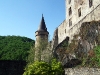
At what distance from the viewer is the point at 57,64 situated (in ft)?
71.6

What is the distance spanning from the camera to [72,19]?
3653 cm

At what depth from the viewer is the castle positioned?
30.1 m

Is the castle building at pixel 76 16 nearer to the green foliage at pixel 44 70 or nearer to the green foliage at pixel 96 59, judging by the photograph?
the green foliage at pixel 96 59

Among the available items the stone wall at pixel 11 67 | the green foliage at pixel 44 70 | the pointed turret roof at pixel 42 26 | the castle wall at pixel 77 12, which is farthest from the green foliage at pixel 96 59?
the pointed turret roof at pixel 42 26

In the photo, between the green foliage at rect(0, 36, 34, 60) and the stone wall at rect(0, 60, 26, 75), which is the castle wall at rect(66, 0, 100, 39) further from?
the green foliage at rect(0, 36, 34, 60)

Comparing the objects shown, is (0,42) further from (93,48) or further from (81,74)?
(81,74)

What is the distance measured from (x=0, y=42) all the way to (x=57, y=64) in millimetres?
43416

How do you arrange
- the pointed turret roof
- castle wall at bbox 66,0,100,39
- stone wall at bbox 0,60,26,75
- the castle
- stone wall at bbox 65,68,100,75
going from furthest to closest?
the pointed turret roof < stone wall at bbox 0,60,26,75 < the castle < castle wall at bbox 66,0,100,39 < stone wall at bbox 65,68,100,75

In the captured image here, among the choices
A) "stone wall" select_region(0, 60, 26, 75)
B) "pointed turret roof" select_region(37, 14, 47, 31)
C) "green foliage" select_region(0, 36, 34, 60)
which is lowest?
"stone wall" select_region(0, 60, 26, 75)

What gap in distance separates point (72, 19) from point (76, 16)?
1375 mm

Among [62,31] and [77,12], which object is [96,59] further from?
[62,31]

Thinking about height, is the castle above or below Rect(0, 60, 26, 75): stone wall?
above

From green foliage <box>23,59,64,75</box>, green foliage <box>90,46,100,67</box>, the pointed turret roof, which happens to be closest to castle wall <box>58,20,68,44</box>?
the pointed turret roof

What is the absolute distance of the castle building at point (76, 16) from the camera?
94.3 ft
